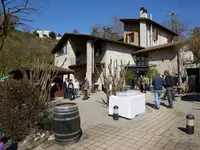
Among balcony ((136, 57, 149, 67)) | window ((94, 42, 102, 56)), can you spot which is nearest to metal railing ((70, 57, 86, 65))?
window ((94, 42, 102, 56))

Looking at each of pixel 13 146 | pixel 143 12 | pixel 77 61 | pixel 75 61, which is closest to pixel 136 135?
pixel 13 146

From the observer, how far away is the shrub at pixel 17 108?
3.86m

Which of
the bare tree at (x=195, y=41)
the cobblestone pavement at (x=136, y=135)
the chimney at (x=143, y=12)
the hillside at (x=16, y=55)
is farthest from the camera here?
the chimney at (x=143, y=12)

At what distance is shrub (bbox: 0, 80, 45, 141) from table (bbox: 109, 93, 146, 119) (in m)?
3.15

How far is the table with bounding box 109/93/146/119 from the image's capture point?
538 cm

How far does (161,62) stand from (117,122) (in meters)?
12.2

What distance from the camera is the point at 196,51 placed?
416 inches

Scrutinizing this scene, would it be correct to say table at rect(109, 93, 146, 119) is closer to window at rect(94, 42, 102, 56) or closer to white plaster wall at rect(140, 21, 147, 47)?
window at rect(94, 42, 102, 56)

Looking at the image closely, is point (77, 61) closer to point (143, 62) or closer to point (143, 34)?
point (143, 62)

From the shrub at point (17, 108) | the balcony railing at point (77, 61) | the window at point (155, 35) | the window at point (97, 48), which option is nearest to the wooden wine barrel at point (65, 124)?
the shrub at point (17, 108)

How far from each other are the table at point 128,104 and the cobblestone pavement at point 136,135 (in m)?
0.25

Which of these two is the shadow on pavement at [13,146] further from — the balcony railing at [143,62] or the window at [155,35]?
the window at [155,35]

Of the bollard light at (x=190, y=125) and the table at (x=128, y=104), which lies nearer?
the bollard light at (x=190, y=125)

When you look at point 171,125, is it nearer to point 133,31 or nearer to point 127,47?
point 127,47
